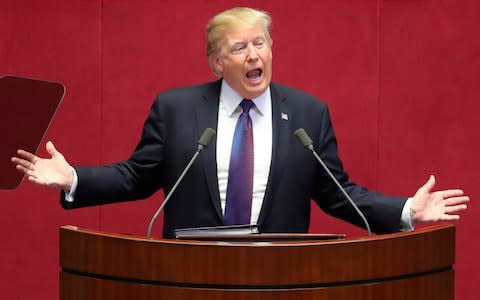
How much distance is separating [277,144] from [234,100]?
16 cm

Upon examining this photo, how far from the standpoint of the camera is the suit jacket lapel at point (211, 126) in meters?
2.69

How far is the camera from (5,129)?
8.80 feet

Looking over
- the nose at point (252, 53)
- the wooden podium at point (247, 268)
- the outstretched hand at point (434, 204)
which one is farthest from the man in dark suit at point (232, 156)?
the wooden podium at point (247, 268)

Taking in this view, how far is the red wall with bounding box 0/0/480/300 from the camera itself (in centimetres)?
369

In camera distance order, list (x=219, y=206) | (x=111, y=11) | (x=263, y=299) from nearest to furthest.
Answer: (x=263, y=299)
(x=219, y=206)
(x=111, y=11)

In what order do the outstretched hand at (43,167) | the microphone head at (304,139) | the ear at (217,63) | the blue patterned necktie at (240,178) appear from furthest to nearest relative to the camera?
1. the ear at (217,63)
2. the blue patterned necktie at (240,178)
3. the outstretched hand at (43,167)
4. the microphone head at (304,139)

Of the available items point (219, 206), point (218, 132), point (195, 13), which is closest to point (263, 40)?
point (218, 132)

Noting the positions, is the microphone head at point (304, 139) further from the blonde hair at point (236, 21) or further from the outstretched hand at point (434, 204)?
the blonde hair at point (236, 21)

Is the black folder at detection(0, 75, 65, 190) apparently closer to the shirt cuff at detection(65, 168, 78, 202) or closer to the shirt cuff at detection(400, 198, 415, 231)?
the shirt cuff at detection(65, 168, 78, 202)

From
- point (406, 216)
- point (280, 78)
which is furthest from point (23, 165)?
point (280, 78)

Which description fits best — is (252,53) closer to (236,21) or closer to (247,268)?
(236,21)

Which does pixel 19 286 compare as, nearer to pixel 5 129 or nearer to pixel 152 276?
pixel 5 129

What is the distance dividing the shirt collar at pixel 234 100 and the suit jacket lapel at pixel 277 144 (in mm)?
22

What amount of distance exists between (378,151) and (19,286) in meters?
1.27
